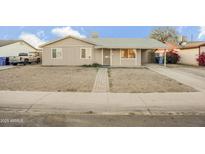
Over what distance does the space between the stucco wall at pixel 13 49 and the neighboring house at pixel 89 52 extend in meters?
8.63

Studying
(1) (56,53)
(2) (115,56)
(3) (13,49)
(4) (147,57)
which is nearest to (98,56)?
(2) (115,56)

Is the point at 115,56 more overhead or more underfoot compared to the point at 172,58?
more overhead

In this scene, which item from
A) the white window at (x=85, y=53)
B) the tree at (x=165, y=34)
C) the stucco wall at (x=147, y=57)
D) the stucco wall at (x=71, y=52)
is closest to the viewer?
the stucco wall at (x=71, y=52)

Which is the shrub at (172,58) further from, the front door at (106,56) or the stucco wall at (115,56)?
the front door at (106,56)

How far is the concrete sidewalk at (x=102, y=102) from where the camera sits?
8547 millimetres

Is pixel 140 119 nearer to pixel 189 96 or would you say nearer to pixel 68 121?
pixel 68 121

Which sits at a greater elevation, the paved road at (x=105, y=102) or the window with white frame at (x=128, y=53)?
the window with white frame at (x=128, y=53)

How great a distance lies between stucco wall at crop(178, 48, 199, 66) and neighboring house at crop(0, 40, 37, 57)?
78.2ft

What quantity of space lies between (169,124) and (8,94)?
702cm

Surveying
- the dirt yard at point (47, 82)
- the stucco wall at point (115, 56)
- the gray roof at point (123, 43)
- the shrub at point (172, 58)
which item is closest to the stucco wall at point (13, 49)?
the gray roof at point (123, 43)

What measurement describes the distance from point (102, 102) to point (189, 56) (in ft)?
92.5

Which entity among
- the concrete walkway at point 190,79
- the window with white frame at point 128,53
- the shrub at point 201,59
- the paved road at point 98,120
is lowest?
the paved road at point 98,120

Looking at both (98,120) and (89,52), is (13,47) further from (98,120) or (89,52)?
(98,120)

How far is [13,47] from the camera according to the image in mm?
37812
